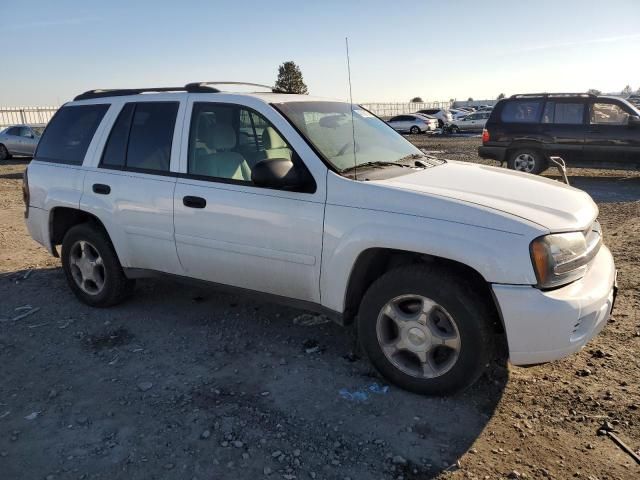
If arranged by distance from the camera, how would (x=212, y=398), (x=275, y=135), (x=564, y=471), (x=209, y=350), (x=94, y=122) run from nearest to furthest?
1. (x=564, y=471)
2. (x=212, y=398)
3. (x=275, y=135)
4. (x=209, y=350)
5. (x=94, y=122)

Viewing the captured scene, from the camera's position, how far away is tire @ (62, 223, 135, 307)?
182 inches

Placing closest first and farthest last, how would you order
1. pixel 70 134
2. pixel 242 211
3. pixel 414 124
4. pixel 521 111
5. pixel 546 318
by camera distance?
pixel 546 318, pixel 242 211, pixel 70 134, pixel 521 111, pixel 414 124

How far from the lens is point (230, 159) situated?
395 centimetres

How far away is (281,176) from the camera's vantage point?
11.0 feet

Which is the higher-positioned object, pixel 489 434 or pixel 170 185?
pixel 170 185

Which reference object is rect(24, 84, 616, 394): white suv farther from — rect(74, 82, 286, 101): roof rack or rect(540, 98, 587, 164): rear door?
rect(540, 98, 587, 164): rear door

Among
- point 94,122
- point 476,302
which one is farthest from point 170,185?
point 476,302

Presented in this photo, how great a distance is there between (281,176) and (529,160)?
1054 centimetres

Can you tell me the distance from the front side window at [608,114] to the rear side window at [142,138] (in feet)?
34.8

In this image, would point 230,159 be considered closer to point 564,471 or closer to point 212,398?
point 212,398

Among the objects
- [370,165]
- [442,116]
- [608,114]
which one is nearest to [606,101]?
[608,114]

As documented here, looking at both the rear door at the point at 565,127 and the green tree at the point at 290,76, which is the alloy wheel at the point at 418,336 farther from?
the green tree at the point at 290,76

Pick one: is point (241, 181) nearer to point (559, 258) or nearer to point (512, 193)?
point (512, 193)

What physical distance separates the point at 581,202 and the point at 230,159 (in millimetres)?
2448
